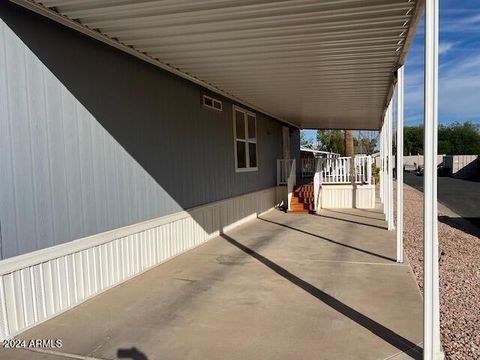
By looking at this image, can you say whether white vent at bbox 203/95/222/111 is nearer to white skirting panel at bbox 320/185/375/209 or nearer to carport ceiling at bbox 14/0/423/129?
carport ceiling at bbox 14/0/423/129

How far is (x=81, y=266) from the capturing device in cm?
423

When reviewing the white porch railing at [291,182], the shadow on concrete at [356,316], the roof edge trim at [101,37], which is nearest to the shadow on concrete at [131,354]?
the shadow on concrete at [356,316]

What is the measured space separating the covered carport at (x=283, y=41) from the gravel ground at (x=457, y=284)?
46 centimetres

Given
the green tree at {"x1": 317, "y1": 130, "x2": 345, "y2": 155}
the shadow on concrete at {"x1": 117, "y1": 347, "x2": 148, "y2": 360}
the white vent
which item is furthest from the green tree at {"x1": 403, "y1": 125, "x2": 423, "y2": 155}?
the shadow on concrete at {"x1": 117, "y1": 347, "x2": 148, "y2": 360}

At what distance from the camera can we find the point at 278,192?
42.4 ft

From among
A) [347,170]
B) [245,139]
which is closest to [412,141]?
[347,170]

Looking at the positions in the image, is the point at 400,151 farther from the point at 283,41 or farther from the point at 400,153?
the point at 283,41

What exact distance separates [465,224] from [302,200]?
4335 millimetres

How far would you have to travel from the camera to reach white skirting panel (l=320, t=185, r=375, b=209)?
471 inches

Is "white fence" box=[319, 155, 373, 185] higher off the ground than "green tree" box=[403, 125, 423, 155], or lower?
lower

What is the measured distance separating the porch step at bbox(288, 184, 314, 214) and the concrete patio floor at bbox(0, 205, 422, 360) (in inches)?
202

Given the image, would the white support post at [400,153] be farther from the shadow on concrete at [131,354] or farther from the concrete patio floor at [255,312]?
the shadow on concrete at [131,354]

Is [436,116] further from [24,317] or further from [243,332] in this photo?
[24,317]

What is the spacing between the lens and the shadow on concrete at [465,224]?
29.8 feet
